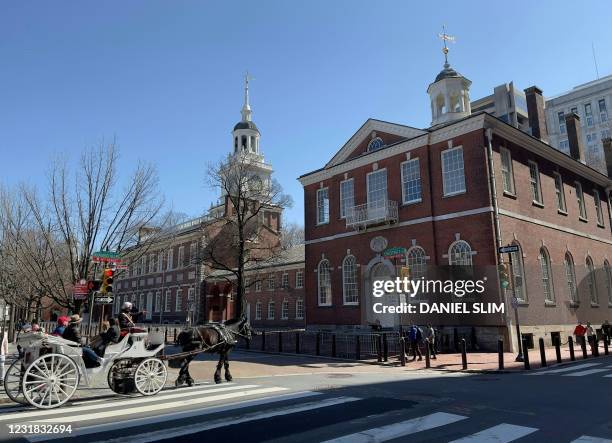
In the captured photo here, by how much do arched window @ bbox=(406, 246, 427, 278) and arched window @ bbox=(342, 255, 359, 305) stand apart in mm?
4028

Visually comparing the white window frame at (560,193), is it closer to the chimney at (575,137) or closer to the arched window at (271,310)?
the chimney at (575,137)

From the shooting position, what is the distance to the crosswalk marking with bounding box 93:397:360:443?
6.21 m

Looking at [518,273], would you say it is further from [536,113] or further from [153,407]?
[153,407]

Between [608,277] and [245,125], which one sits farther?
[245,125]

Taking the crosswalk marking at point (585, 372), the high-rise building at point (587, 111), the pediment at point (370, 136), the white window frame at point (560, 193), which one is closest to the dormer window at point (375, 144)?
the pediment at point (370, 136)

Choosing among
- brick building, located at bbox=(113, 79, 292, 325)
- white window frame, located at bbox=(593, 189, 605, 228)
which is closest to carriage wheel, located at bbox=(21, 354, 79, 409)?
brick building, located at bbox=(113, 79, 292, 325)

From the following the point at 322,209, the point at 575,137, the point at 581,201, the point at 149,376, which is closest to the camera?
the point at 149,376

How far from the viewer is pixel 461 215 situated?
23.2 meters

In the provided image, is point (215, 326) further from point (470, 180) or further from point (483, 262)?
point (470, 180)

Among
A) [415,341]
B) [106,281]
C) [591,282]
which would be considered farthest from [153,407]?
[591,282]

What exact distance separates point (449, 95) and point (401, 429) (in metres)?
26.6

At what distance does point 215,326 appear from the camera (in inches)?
474

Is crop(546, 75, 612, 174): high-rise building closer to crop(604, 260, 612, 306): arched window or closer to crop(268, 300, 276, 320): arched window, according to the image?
crop(604, 260, 612, 306): arched window

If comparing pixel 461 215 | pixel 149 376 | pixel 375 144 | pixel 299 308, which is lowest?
pixel 149 376
